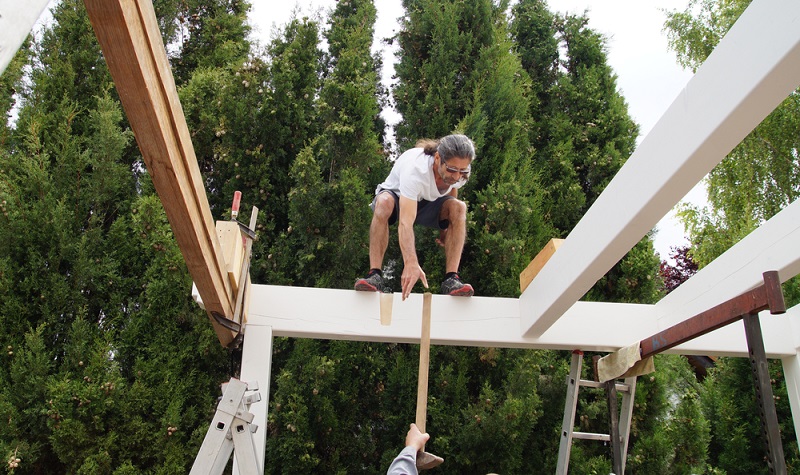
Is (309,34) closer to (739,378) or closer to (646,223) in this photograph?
(646,223)

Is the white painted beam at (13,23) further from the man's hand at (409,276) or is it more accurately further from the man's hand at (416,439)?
the man's hand at (409,276)

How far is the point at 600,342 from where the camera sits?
3.30m

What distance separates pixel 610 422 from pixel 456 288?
946mm

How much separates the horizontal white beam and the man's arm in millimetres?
298

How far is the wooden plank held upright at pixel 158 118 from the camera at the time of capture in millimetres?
1400

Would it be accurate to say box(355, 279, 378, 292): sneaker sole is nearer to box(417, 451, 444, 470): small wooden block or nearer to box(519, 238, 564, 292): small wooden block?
box(519, 238, 564, 292): small wooden block

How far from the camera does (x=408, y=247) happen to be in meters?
2.91

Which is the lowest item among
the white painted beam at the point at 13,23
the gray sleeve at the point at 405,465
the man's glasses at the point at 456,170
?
the gray sleeve at the point at 405,465

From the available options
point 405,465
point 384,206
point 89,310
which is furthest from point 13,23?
point 89,310

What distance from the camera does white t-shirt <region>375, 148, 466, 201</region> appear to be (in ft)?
9.88

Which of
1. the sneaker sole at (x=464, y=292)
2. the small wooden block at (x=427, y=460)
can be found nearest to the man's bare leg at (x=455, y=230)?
the sneaker sole at (x=464, y=292)

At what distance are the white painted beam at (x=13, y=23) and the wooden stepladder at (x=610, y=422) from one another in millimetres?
2837

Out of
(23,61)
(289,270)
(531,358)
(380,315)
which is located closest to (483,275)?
(531,358)

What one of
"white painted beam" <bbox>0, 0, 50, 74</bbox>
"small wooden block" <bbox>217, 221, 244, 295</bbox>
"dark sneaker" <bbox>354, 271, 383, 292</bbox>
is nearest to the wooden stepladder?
"dark sneaker" <bbox>354, 271, 383, 292</bbox>
